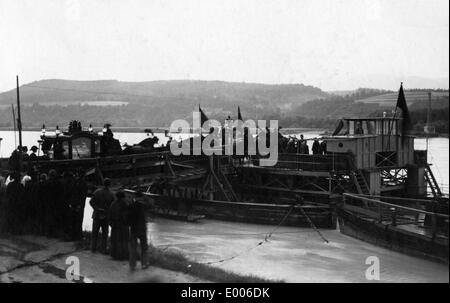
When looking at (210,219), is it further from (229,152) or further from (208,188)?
(229,152)

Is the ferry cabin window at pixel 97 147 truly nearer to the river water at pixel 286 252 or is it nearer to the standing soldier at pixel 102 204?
the river water at pixel 286 252

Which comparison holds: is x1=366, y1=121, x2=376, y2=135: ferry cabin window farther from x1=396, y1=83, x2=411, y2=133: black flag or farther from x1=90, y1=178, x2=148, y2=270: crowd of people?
x1=90, y1=178, x2=148, y2=270: crowd of people

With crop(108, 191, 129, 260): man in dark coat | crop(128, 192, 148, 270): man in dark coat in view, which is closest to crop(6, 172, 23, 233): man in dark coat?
crop(108, 191, 129, 260): man in dark coat

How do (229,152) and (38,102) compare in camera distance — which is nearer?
(229,152)

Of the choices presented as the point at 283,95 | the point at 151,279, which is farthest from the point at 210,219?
the point at 283,95

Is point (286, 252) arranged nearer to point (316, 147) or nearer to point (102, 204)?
point (102, 204)

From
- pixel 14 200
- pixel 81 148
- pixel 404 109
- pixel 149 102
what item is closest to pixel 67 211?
pixel 14 200

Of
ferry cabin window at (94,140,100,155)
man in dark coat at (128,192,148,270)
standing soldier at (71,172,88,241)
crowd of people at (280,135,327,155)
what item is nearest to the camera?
man in dark coat at (128,192,148,270)

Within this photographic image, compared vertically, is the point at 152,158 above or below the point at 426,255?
above
